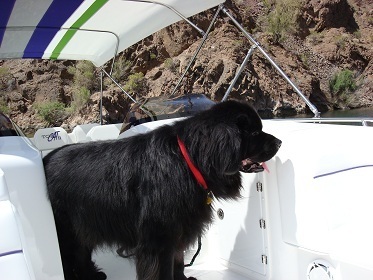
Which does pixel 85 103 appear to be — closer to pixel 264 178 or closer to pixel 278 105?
pixel 278 105

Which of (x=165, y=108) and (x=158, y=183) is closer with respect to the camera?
(x=158, y=183)

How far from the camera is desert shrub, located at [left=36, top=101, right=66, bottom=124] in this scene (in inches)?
996

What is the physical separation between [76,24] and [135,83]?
22086mm

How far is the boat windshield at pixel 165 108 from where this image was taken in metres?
3.01

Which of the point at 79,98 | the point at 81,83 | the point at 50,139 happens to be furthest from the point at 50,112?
the point at 50,139

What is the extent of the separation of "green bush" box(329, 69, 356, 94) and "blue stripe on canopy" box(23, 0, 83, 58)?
27.5 m

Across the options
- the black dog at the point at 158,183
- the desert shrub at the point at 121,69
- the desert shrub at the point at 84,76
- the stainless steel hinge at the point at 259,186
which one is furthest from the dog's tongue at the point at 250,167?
the desert shrub at the point at 84,76

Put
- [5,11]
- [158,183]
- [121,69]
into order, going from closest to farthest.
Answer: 1. [158,183]
2. [5,11]
3. [121,69]

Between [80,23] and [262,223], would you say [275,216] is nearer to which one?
[262,223]

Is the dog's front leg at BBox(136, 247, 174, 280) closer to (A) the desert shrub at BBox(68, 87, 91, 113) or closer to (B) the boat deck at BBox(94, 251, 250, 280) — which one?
(B) the boat deck at BBox(94, 251, 250, 280)

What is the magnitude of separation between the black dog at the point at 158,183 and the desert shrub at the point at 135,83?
23.5m

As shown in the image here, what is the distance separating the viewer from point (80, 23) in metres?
3.59

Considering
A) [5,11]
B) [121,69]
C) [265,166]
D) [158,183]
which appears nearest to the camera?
[158,183]

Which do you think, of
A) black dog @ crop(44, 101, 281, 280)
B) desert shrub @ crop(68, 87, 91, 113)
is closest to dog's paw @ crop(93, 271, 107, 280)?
black dog @ crop(44, 101, 281, 280)
